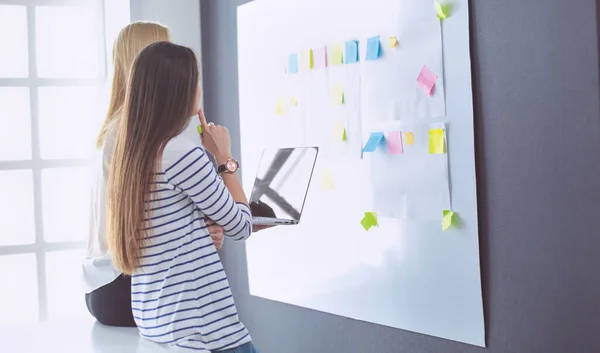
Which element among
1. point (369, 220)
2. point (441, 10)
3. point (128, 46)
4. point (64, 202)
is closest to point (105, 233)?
point (128, 46)

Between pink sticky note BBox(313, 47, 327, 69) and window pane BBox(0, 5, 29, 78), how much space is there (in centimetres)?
136

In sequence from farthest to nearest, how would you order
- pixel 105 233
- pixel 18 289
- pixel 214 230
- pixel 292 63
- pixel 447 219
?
pixel 18 289 < pixel 292 63 < pixel 447 219 < pixel 105 233 < pixel 214 230

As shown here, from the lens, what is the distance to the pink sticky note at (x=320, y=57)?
2547mm

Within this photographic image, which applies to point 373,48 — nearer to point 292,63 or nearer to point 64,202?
point 292,63

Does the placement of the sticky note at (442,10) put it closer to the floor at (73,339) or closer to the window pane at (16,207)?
the floor at (73,339)

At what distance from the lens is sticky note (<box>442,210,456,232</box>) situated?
206 centimetres

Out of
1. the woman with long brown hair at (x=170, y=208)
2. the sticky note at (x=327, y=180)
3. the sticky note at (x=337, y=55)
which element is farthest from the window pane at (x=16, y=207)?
the woman with long brown hair at (x=170, y=208)

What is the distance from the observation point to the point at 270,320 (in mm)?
3021

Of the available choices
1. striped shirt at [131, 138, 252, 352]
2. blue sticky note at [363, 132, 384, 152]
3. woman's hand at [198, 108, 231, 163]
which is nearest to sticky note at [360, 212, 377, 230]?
blue sticky note at [363, 132, 384, 152]

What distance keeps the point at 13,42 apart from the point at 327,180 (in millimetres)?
1569

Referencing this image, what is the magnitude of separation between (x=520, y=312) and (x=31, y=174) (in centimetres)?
217

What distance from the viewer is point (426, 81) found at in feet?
6.96

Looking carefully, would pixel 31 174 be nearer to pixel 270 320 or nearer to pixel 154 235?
pixel 270 320

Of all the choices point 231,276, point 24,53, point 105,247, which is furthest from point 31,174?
point 105,247
